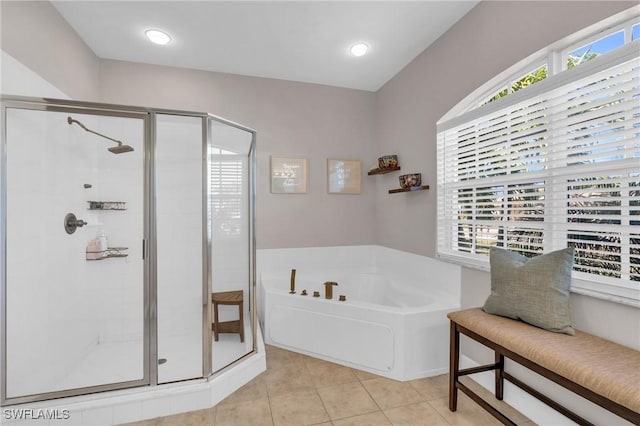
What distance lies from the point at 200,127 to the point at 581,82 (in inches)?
87.7

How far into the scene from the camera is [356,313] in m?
2.33

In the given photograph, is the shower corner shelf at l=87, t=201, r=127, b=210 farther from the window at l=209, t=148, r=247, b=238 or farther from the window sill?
the window sill

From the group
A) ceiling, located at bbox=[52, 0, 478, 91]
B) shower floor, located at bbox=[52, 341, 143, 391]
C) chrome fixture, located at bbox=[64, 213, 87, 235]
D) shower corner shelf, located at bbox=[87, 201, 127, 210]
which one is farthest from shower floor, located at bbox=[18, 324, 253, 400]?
ceiling, located at bbox=[52, 0, 478, 91]

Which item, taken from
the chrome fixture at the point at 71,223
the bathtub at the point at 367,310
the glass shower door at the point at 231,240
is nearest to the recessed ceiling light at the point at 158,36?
the glass shower door at the point at 231,240

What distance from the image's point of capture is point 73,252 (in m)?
2.24

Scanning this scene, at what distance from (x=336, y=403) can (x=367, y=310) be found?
0.65 meters

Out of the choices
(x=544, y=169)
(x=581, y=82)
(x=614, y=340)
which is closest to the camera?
(x=614, y=340)

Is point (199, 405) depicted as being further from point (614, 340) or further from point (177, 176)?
point (614, 340)

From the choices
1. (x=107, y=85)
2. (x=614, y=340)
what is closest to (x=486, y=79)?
(x=614, y=340)

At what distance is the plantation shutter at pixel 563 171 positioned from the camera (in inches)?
54.9

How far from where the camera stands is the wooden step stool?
2178 millimetres

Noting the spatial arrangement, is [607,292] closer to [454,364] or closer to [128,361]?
[454,364]

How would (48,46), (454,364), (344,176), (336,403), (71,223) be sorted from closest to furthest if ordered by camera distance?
1. (454,364)
2. (336,403)
3. (48,46)
4. (71,223)
5. (344,176)

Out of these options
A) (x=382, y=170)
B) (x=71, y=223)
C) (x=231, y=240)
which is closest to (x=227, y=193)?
(x=231, y=240)
